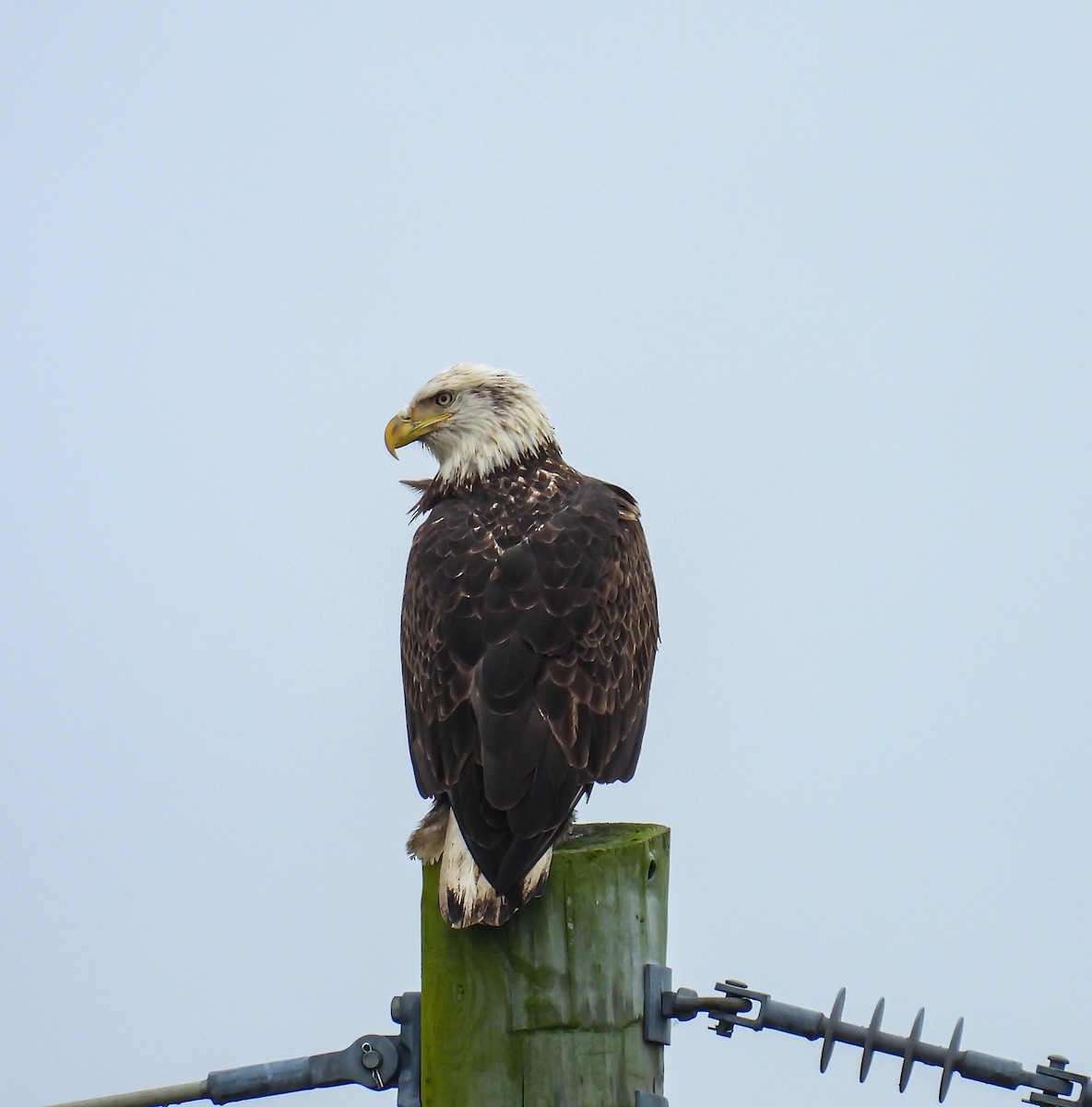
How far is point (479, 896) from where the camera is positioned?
3.58 metres

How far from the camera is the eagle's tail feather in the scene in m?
3.53

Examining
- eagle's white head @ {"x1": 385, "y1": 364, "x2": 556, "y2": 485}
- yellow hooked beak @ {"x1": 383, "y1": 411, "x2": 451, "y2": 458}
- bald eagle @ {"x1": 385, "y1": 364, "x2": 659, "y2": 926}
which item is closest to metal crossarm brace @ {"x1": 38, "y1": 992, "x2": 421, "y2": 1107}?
bald eagle @ {"x1": 385, "y1": 364, "x2": 659, "y2": 926}

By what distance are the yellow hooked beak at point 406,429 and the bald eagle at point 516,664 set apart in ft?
1.19

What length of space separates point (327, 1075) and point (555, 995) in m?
0.73

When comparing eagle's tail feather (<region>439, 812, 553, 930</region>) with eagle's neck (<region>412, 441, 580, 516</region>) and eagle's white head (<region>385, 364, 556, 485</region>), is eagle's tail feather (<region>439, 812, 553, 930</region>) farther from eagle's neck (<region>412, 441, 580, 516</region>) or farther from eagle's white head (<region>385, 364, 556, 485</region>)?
eagle's white head (<region>385, 364, 556, 485</region>)

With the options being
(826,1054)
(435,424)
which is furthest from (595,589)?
(826,1054)

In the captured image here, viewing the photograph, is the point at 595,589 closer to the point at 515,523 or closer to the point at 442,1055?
the point at 515,523

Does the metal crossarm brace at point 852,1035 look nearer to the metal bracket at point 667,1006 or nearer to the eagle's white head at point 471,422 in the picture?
the metal bracket at point 667,1006

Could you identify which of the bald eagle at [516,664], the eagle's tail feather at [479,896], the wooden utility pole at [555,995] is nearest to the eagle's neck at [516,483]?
the bald eagle at [516,664]

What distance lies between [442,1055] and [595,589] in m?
1.87

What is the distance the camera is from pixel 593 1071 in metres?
3.38

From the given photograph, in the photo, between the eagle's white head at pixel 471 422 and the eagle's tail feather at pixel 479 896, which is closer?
the eagle's tail feather at pixel 479 896

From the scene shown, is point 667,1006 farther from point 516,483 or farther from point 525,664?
point 516,483

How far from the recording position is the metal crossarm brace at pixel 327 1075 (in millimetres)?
3688
